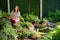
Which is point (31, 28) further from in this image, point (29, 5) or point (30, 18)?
point (29, 5)

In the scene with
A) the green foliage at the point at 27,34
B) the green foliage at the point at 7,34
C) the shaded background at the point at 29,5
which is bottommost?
the green foliage at the point at 27,34

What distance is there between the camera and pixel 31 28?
13.0m

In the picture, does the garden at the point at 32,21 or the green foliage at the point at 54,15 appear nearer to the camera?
the garden at the point at 32,21

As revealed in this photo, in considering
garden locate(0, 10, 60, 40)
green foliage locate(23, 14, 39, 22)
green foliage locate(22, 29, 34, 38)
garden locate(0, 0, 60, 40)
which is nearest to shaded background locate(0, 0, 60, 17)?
garden locate(0, 0, 60, 40)

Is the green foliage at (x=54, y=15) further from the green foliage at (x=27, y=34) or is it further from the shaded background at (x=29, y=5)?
the green foliage at (x=27, y=34)

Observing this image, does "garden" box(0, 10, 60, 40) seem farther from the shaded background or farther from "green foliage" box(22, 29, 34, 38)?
the shaded background

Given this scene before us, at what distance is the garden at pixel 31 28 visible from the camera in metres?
11.2

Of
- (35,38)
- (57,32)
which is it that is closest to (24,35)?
(35,38)

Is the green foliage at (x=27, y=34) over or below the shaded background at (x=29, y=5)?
below

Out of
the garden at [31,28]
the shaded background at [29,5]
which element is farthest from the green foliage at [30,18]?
the shaded background at [29,5]

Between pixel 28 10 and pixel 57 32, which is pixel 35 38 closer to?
pixel 57 32

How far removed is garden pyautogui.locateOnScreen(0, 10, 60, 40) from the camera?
36.8 feet

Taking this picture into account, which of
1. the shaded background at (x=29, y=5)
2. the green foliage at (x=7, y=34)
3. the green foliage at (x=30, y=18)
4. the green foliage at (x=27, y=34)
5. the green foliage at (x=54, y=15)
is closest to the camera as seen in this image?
the green foliage at (x=7, y=34)

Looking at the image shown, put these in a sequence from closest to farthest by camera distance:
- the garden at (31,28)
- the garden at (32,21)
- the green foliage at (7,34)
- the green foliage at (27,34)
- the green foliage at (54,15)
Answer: the green foliage at (7,34)
the garden at (31,28)
the garden at (32,21)
the green foliage at (27,34)
the green foliage at (54,15)
